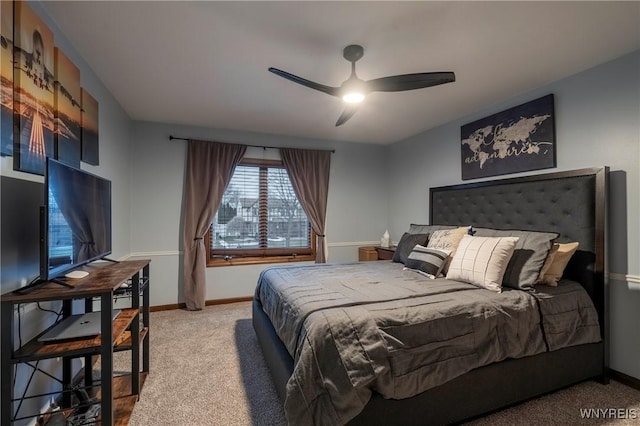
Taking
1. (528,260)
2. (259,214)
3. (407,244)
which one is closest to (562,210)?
(528,260)

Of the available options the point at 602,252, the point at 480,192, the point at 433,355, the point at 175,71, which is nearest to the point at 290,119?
the point at 175,71

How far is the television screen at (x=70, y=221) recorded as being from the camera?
52.8 inches

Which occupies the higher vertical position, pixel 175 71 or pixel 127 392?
pixel 175 71

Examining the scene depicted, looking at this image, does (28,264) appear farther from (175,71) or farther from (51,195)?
(175,71)

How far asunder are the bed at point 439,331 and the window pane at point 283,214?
1610 millimetres

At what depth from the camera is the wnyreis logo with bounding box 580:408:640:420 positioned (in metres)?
1.77

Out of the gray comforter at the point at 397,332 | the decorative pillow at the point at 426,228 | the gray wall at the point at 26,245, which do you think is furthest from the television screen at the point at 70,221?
the decorative pillow at the point at 426,228

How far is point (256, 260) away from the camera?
13.7 feet

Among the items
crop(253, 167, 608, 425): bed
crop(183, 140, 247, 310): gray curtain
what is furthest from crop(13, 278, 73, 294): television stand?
crop(183, 140, 247, 310): gray curtain

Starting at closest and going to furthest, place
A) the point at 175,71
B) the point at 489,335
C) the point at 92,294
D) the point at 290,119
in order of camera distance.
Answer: the point at 92,294 < the point at 489,335 < the point at 175,71 < the point at 290,119

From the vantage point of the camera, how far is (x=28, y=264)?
1519 mm

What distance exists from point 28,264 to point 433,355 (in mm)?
2256

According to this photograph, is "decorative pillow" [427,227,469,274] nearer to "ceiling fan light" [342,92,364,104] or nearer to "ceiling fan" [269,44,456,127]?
"ceiling fan" [269,44,456,127]

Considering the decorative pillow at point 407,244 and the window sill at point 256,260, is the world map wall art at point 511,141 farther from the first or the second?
the window sill at point 256,260
